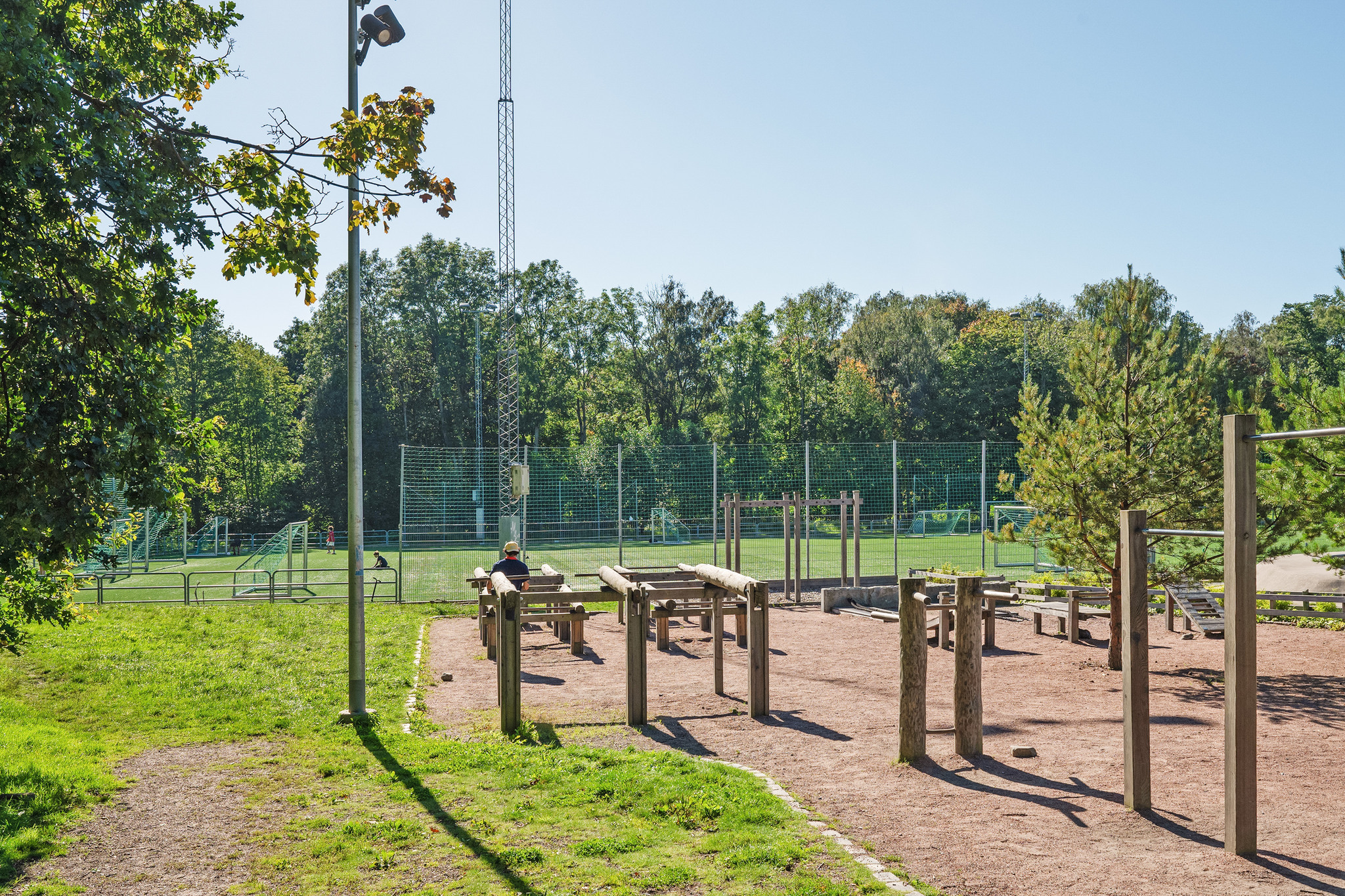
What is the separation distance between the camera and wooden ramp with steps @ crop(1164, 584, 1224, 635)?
12.2m

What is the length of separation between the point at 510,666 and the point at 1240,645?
5.55 metres

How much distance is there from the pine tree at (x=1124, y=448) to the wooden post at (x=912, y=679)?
4.42 m

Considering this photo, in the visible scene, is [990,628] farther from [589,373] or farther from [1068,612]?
[589,373]

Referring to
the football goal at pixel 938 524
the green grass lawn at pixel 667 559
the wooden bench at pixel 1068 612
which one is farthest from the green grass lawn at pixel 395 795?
the football goal at pixel 938 524

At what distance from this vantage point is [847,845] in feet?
18.1

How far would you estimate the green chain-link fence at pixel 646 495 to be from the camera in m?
21.9

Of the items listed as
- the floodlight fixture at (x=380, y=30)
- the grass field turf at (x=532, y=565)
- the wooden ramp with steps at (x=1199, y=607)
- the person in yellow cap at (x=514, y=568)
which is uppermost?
the floodlight fixture at (x=380, y=30)

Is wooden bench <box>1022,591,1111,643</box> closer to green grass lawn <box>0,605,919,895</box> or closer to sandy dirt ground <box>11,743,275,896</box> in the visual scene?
green grass lawn <box>0,605,919,895</box>

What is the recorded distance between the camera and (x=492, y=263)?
202 ft

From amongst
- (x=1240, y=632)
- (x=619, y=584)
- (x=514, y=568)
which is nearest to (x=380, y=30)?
(x=619, y=584)

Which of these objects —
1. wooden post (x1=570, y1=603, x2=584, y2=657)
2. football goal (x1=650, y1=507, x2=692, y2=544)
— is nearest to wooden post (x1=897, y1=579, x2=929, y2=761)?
wooden post (x1=570, y1=603, x2=584, y2=657)

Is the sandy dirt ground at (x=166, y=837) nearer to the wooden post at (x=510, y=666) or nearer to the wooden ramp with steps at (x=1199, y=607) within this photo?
the wooden post at (x=510, y=666)

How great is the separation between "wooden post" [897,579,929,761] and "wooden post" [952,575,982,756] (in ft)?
1.10

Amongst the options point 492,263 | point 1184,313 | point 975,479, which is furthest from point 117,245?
point 1184,313
